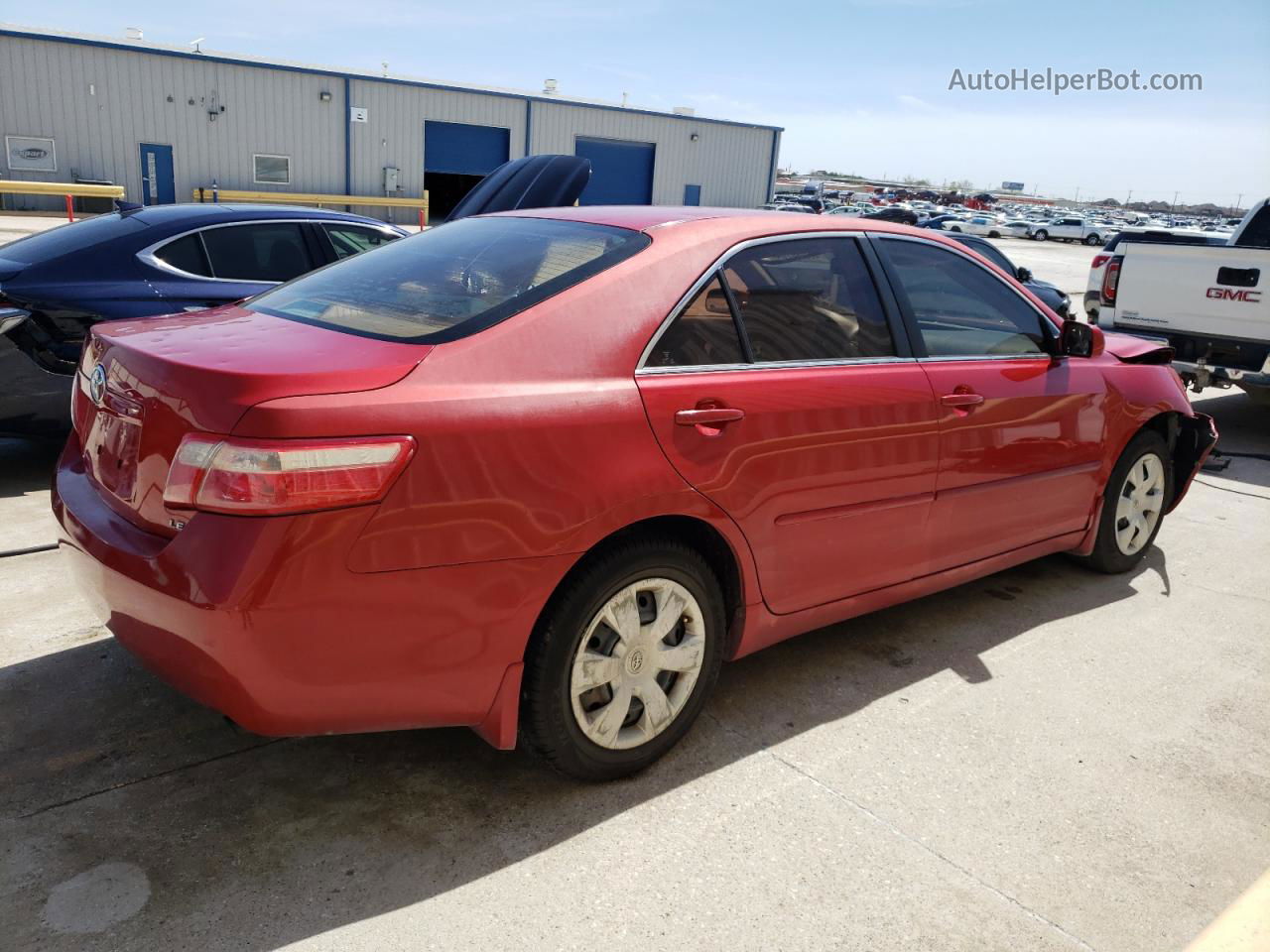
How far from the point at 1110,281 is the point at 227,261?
276 inches

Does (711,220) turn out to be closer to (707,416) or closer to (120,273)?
(707,416)

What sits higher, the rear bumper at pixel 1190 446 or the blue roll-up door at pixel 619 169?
the blue roll-up door at pixel 619 169

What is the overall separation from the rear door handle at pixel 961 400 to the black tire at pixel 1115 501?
1.29 m

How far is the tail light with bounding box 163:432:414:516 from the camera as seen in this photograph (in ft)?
7.30

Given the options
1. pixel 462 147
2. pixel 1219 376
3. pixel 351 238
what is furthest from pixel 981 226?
pixel 351 238

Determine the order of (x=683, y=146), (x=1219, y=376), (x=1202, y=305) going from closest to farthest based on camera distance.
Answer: (x=1219, y=376)
(x=1202, y=305)
(x=683, y=146)

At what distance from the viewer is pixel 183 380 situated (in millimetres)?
2395

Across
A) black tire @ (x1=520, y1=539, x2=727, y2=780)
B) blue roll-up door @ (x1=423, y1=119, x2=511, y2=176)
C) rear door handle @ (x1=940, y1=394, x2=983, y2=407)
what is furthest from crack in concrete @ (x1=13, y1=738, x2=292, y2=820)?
blue roll-up door @ (x1=423, y1=119, x2=511, y2=176)

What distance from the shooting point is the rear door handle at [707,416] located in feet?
9.24

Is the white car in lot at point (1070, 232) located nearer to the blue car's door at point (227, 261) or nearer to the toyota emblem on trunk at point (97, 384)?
the blue car's door at point (227, 261)

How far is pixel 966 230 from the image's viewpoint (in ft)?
168

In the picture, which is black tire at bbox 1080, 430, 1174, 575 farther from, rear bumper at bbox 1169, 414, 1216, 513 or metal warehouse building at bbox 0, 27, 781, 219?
metal warehouse building at bbox 0, 27, 781, 219

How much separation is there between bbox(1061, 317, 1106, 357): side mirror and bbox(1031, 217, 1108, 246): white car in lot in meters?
54.9

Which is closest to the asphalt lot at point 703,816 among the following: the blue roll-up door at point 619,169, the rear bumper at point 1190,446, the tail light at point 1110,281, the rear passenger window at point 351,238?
the rear bumper at point 1190,446
